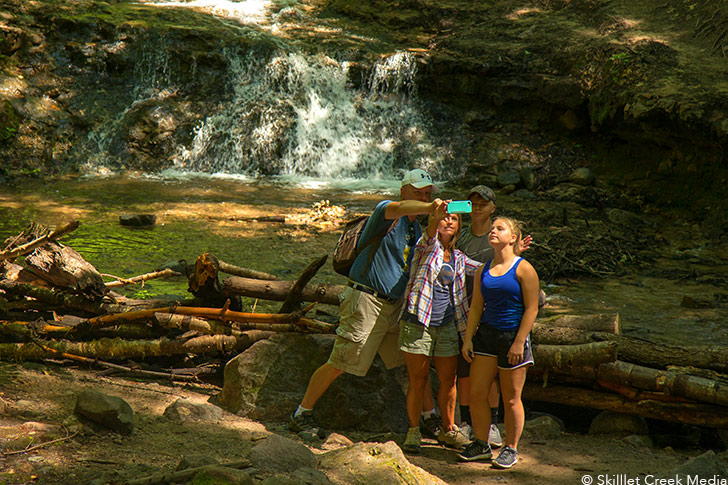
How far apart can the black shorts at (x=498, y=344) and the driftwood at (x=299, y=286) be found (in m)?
1.51

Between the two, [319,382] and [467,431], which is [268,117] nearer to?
[319,382]

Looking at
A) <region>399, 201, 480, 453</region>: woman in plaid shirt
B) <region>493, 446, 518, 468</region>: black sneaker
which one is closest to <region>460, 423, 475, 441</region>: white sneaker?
<region>399, 201, 480, 453</region>: woman in plaid shirt

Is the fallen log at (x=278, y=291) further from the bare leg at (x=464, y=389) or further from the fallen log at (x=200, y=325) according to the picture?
the bare leg at (x=464, y=389)

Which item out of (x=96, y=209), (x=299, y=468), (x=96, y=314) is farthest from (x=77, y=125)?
(x=299, y=468)

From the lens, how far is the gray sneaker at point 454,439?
14.8ft

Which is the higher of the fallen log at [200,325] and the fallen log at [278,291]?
the fallen log at [278,291]

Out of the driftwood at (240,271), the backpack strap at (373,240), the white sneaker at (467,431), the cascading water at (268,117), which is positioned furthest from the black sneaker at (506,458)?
the cascading water at (268,117)

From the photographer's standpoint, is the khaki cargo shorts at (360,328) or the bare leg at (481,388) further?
the khaki cargo shorts at (360,328)

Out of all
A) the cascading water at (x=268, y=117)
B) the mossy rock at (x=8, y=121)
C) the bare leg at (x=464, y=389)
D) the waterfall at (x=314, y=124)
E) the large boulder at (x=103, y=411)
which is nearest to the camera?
the large boulder at (x=103, y=411)

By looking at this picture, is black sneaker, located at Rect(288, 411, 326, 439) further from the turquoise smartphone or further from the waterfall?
the waterfall

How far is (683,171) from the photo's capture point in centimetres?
1298

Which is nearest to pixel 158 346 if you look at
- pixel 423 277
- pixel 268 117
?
pixel 423 277

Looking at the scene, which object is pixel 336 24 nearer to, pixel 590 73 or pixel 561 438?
pixel 590 73

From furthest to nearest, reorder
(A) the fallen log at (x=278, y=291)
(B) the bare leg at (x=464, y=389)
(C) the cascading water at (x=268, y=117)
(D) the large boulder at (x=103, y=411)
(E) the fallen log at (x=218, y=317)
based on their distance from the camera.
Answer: (C) the cascading water at (x=268, y=117) < (A) the fallen log at (x=278, y=291) < (E) the fallen log at (x=218, y=317) < (B) the bare leg at (x=464, y=389) < (D) the large boulder at (x=103, y=411)
